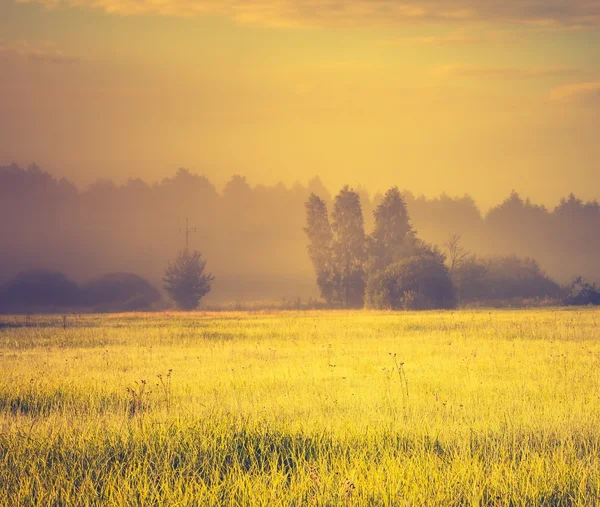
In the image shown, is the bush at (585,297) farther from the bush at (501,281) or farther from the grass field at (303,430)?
the grass field at (303,430)

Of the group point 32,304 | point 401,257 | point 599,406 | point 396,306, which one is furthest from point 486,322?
point 32,304

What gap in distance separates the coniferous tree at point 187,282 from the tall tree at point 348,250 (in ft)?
56.8

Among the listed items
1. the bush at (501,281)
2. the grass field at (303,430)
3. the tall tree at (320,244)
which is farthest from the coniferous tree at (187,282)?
the grass field at (303,430)

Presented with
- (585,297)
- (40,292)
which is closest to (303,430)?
(585,297)

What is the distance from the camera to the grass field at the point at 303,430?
926 cm

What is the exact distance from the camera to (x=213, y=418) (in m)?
13.2

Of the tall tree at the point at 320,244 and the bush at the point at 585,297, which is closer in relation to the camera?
the bush at the point at 585,297

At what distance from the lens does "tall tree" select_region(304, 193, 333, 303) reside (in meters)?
99.6

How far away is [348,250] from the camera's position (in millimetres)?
98562

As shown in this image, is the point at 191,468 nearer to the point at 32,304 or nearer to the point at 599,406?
the point at 599,406

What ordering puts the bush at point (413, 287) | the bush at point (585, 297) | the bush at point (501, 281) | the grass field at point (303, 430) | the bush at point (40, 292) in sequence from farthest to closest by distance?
the bush at point (40, 292) < the bush at point (501, 281) < the bush at point (585, 297) < the bush at point (413, 287) < the grass field at point (303, 430)

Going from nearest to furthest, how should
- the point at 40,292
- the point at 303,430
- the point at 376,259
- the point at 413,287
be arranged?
the point at 303,430, the point at 413,287, the point at 376,259, the point at 40,292

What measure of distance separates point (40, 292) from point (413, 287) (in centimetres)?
7219

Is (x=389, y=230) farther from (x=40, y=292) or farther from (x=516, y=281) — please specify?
(x=40, y=292)
